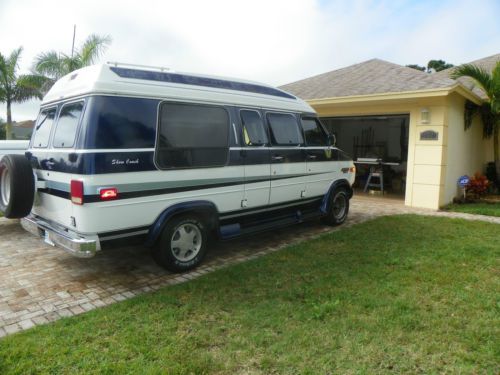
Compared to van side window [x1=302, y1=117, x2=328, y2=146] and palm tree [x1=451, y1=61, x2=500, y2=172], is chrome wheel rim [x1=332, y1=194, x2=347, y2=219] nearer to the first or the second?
van side window [x1=302, y1=117, x2=328, y2=146]

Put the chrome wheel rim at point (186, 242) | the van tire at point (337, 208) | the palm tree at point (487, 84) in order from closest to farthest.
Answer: the chrome wheel rim at point (186, 242) < the van tire at point (337, 208) < the palm tree at point (487, 84)

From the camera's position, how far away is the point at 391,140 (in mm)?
15594

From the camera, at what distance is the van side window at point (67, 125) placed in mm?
4082

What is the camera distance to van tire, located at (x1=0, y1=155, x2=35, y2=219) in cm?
428

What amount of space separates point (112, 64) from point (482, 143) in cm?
1125

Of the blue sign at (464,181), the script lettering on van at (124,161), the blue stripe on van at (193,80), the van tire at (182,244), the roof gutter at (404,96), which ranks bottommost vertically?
the van tire at (182,244)

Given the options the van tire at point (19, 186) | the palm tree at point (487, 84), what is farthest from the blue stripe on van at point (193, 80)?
the palm tree at point (487, 84)

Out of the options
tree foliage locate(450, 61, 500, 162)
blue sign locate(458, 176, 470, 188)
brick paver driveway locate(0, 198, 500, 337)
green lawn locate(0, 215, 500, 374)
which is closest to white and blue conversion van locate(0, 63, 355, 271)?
brick paver driveway locate(0, 198, 500, 337)

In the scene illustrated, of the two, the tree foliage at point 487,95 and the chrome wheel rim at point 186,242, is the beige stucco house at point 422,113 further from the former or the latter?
the chrome wheel rim at point 186,242

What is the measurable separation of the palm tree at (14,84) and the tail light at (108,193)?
1414 cm

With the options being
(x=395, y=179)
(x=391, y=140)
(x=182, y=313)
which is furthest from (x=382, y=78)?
(x=182, y=313)

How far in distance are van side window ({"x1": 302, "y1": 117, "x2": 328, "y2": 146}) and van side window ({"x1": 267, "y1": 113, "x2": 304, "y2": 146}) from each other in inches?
7.7

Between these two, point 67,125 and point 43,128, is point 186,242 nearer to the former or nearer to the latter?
point 67,125

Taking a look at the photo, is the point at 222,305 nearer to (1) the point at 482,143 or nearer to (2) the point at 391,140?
(1) the point at 482,143
